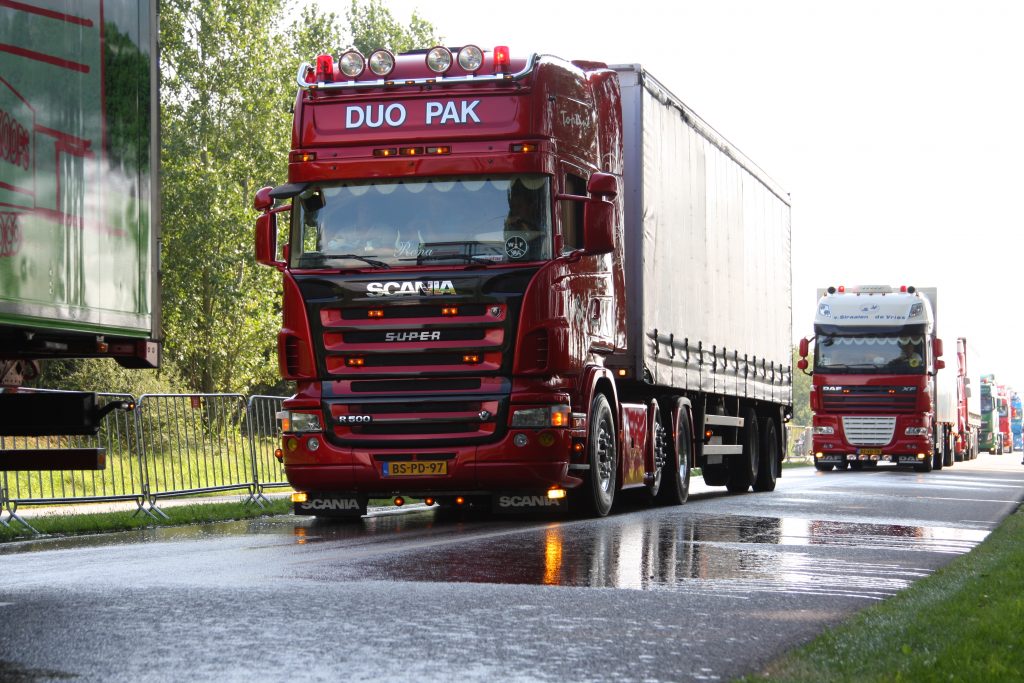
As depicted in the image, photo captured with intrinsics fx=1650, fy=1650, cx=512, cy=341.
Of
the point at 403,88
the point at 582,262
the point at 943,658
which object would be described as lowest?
the point at 943,658

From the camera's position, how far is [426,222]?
1495 cm

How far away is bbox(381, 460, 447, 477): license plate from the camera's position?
14828 millimetres

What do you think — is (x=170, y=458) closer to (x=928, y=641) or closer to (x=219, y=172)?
(x=928, y=641)

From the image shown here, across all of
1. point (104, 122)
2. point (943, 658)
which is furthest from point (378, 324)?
point (943, 658)

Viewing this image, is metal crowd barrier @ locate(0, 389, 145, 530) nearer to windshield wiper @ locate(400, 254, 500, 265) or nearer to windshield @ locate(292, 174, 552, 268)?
windshield @ locate(292, 174, 552, 268)

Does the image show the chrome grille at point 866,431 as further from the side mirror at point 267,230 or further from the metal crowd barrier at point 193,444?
the side mirror at point 267,230

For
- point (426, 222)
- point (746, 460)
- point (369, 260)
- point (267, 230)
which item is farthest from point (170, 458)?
point (746, 460)

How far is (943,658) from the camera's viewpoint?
262 inches

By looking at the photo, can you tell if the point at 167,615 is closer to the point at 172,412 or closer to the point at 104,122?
the point at 104,122

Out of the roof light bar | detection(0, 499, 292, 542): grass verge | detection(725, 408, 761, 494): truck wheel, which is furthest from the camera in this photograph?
detection(725, 408, 761, 494): truck wheel

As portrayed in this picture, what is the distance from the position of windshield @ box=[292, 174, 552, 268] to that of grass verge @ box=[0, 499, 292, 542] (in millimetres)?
3039

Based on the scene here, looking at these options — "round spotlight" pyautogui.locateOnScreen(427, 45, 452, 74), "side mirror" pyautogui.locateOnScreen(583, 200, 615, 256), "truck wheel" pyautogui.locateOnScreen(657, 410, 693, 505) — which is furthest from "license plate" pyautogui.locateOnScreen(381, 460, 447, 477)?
"truck wheel" pyautogui.locateOnScreen(657, 410, 693, 505)

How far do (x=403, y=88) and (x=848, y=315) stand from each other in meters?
25.3

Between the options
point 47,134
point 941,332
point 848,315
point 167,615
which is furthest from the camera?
point 941,332
